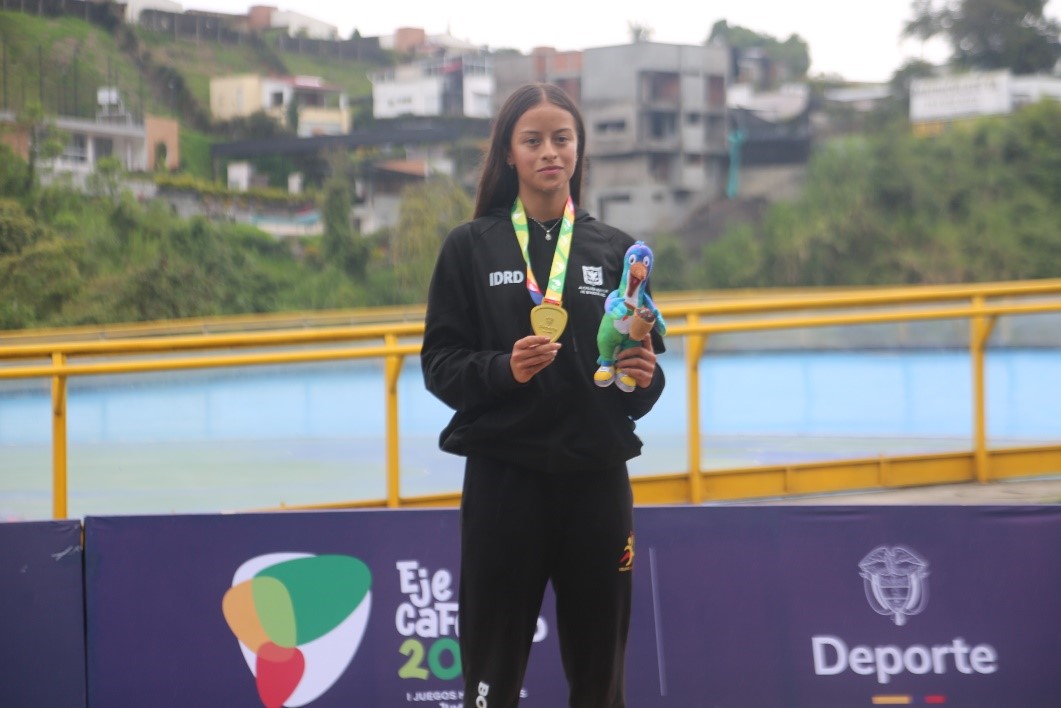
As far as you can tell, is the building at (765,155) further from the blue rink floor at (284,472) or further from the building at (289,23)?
the blue rink floor at (284,472)

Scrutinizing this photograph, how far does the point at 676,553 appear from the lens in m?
4.61

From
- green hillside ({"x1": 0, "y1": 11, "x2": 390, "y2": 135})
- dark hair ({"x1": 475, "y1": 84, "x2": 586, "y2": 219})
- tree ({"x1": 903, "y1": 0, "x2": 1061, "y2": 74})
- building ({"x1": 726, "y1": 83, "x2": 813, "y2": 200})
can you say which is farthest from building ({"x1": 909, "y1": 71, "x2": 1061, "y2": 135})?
dark hair ({"x1": 475, "y1": 84, "x2": 586, "y2": 219})

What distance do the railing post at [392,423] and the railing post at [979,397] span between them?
377cm

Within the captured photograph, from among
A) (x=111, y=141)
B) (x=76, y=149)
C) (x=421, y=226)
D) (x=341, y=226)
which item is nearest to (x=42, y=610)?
(x=76, y=149)

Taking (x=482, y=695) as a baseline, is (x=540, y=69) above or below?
above

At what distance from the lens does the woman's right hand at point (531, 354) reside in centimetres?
271

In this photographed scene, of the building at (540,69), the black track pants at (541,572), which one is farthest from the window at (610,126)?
the black track pants at (541,572)

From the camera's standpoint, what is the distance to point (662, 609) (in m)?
4.62

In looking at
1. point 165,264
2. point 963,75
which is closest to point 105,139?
point 165,264

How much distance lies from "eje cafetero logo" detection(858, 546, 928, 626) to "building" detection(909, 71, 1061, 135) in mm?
73269

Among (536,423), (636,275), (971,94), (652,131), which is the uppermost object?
(971,94)

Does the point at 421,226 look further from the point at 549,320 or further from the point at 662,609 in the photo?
the point at 549,320

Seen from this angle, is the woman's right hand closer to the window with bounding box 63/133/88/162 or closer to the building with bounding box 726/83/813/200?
the window with bounding box 63/133/88/162

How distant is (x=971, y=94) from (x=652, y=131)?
2463 cm
